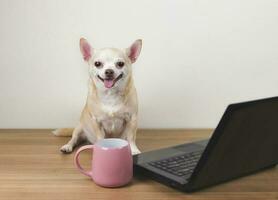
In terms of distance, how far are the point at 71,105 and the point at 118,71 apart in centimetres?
33

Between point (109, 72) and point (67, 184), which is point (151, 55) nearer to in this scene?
point (109, 72)

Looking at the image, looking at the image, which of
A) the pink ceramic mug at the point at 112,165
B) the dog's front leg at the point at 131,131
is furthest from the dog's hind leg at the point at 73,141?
the pink ceramic mug at the point at 112,165

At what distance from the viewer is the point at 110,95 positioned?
933 mm

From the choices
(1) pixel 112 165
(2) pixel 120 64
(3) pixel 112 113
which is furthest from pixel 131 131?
(1) pixel 112 165

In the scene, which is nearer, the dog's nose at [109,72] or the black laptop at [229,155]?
the black laptop at [229,155]

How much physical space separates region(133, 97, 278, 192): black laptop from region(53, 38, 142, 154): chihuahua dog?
162mm

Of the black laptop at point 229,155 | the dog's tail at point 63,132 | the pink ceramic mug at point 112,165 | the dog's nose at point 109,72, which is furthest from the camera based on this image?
the dog's tail at point 63,132

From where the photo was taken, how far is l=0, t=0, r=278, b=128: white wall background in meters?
1.13

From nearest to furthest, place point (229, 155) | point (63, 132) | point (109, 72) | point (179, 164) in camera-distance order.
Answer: point (229, 155) < point (179, 164) < point (109, 72) < point (63, 132)

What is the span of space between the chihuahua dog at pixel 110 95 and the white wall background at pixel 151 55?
8.0 inches

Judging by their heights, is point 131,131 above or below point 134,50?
below

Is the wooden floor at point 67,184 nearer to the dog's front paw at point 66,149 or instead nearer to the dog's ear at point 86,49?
the dog's front paw at point 66,149

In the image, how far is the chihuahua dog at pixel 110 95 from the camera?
90 cm

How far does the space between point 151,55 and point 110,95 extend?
272mm
